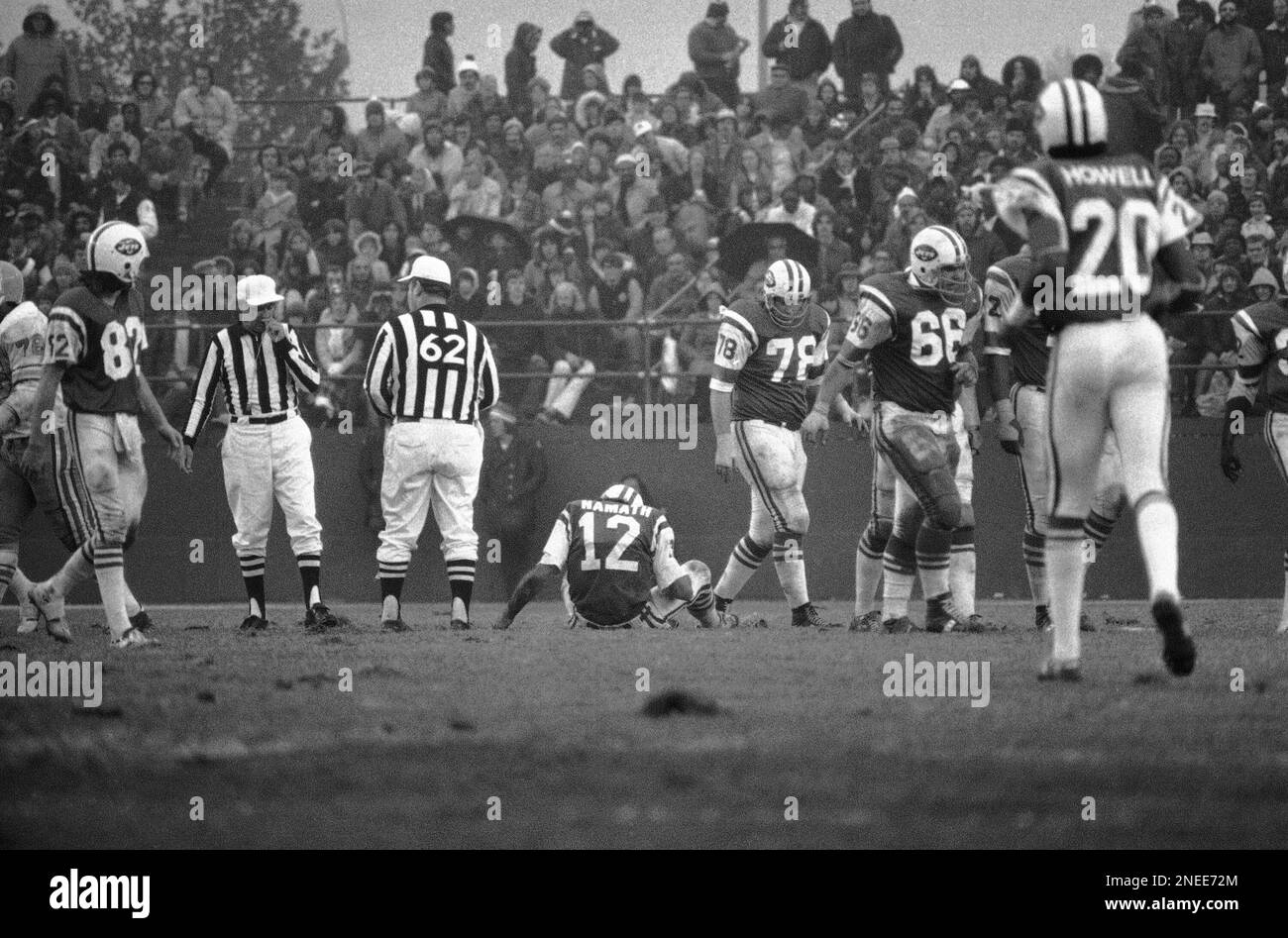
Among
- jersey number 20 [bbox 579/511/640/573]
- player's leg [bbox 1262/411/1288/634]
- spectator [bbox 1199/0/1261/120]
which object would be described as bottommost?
jersey number 20 [bbox 579/511/640/573]

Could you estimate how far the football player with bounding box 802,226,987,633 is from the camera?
11594mm

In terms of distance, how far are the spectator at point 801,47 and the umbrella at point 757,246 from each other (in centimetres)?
319

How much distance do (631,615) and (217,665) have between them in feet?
11.2

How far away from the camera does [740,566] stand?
522 inches

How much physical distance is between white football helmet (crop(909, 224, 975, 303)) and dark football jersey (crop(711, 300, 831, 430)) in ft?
5.15

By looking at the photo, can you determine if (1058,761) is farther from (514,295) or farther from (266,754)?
(514,295)

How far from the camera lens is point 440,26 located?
2236 cm

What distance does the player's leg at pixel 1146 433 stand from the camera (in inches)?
309

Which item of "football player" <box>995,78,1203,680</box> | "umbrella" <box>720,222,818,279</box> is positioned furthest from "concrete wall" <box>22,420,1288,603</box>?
"football player" <box>995,78,1203,680</box>

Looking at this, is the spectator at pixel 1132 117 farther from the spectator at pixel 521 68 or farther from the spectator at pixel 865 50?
the spectator at pixel 521 68

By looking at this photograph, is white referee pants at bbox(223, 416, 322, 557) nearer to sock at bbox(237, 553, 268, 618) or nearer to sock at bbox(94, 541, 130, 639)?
sock at bbox(237, 553, 268, 618)

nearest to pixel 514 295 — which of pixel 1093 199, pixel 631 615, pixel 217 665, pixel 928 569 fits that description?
pixel 631 615

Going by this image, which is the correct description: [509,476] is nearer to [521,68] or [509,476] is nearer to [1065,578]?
[521,68]

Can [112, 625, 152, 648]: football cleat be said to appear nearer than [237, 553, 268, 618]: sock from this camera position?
Yes
